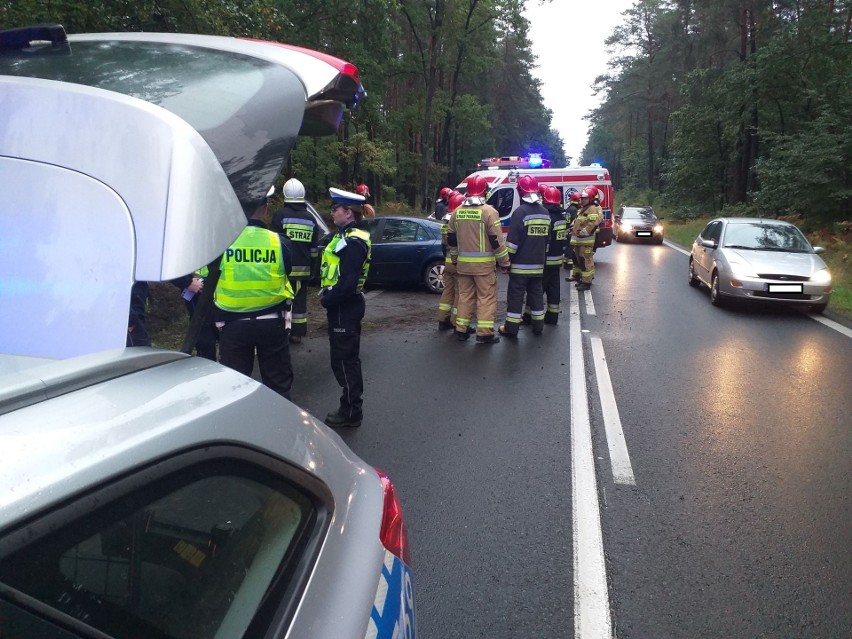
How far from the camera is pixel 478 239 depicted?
26.9 feet

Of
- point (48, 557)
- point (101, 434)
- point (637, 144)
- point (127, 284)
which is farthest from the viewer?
point (637, 144)

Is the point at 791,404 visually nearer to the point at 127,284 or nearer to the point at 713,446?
the point at 713,446

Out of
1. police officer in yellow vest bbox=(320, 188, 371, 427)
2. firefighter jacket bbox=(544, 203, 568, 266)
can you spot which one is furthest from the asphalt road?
firefighter jacket bbox=(544, 203, 568, 266)

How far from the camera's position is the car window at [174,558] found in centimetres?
101

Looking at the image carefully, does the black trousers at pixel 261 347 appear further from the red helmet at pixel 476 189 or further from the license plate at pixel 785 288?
A: the license plate at pixel 785 288

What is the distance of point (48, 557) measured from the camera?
0.98 metres

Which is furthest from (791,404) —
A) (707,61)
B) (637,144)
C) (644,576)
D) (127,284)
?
(637,144)

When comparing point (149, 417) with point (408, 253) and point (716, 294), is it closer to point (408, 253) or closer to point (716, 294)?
point (408, 253)

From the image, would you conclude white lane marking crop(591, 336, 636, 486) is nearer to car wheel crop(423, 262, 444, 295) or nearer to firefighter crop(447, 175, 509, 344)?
firefighter crop(447, 175, 509, 344)

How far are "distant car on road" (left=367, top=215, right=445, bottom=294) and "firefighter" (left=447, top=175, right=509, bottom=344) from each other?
12.0ft

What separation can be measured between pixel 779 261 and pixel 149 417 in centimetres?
1132

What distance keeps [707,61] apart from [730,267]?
28.9 metres

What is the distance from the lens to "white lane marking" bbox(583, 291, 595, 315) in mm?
10671

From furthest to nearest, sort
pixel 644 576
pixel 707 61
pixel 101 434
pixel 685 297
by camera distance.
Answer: pixel 707 61
pixel 685 297
pixel 644 576
pixel 101 434
